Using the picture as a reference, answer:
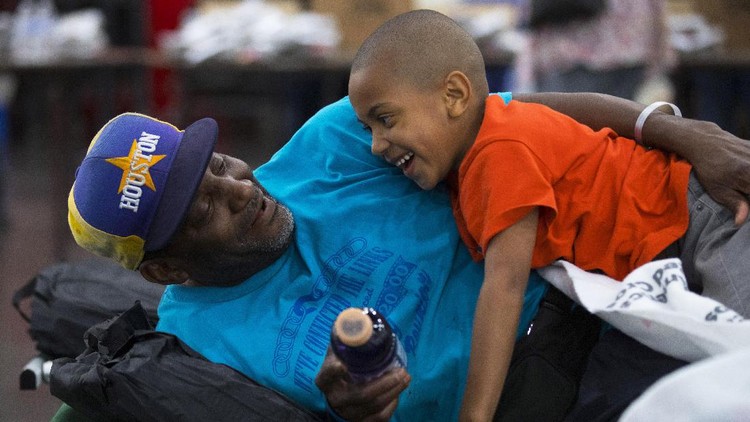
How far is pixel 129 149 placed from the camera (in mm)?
1920

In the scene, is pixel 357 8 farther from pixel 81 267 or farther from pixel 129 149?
pixel 129 149

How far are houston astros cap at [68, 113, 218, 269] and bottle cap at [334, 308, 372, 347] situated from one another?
1.71ft

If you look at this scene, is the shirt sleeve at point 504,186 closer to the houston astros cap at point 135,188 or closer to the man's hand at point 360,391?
the man's hand at point 360,391

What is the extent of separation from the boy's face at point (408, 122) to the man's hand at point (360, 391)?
493 mm

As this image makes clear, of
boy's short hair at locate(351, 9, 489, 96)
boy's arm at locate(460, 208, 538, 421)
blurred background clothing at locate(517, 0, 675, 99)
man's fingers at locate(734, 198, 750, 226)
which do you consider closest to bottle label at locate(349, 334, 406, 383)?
boy's arm at locate(460, 208, 538, 421)

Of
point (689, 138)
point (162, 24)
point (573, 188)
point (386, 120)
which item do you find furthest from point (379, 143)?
point (162, 24)

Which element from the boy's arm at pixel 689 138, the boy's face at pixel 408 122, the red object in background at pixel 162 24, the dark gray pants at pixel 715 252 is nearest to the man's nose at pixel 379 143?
the boy's face at pixel 408 122

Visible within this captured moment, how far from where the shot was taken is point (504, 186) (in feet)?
5.98

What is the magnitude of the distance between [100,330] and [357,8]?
198 inches

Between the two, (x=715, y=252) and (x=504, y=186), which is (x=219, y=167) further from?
(x=715, y=252)

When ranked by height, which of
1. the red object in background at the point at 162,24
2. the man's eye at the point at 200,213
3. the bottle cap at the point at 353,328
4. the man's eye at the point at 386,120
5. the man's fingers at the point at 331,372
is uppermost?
the man's eye at the point at 386,120

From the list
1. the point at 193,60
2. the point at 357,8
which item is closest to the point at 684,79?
the point at 357,8

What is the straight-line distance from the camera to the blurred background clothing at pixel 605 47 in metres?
5.08

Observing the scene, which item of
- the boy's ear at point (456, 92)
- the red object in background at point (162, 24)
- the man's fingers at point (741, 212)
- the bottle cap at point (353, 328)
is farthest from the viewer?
the red object in background at point (162, 24)
